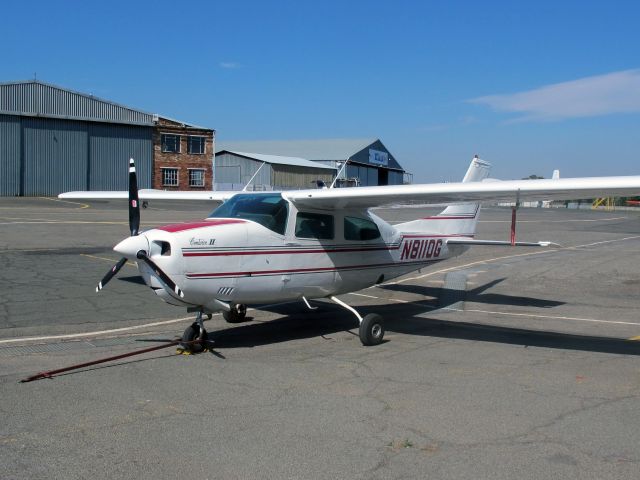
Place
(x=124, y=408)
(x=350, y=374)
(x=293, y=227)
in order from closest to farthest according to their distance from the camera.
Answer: (x=124, y=408) → (x=350, y=374) → (x=293, y=227)

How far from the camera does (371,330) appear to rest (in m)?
9.15

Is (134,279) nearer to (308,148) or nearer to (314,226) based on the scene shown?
(314,226)

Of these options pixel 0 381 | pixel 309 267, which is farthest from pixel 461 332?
pixel 0 381

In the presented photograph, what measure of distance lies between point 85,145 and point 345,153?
38651 mm

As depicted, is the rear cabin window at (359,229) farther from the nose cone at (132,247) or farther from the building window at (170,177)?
the building window at (170,177)

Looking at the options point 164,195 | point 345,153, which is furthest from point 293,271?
point 345,153

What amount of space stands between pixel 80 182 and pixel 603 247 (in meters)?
44.4

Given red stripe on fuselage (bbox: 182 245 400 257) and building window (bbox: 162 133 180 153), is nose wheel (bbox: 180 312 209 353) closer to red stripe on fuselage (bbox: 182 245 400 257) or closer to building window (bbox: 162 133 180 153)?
red stripe on fuselage (bbox: 182 245 400 257)

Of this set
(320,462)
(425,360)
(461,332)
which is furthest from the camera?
(461,332)

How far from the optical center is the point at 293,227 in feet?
30.6

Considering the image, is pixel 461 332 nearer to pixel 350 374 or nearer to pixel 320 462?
pixel 350 374

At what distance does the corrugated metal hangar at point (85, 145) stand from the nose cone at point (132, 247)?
5003 cm

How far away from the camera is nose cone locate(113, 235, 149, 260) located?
7.58 metres

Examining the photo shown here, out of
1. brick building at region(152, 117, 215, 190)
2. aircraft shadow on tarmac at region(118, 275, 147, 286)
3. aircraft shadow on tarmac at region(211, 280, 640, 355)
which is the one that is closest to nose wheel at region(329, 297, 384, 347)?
aircraft shadow on tarmac at region(211, 280, 640, 355)
